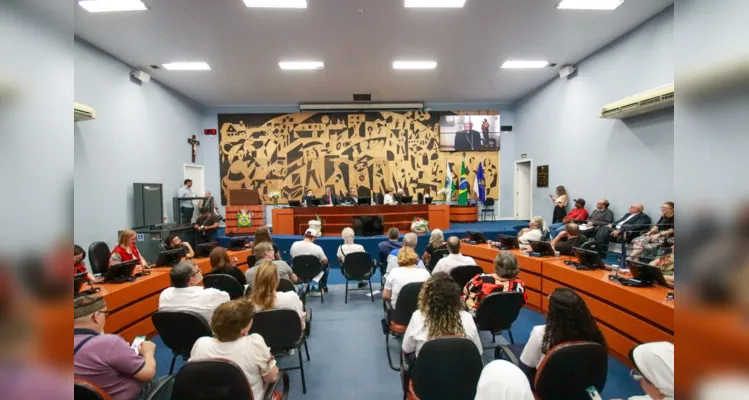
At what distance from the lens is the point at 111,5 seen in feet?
15.0

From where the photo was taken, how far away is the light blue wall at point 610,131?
5.15 metres

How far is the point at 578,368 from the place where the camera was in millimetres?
1708

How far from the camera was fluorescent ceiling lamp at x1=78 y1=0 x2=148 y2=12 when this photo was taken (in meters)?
4.50

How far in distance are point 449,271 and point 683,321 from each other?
3253 millimetres

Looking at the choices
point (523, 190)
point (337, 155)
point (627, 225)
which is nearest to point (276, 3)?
point (337, 155)

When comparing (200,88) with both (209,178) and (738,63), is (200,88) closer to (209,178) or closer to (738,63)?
(209,178)

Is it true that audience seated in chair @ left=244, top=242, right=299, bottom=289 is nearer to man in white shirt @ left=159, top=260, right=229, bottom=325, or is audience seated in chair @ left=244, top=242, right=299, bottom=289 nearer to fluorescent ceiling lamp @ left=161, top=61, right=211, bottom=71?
man in white shirt @ left=159, top=260, right=229, bottom=325

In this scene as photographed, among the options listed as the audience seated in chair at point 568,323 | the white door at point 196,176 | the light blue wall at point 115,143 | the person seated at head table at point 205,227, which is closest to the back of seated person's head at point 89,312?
the audience seated in chair at point 568,323

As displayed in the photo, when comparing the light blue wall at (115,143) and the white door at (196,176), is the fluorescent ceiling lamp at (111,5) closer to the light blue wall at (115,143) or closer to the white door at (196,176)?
the light blue wall at (115,143)

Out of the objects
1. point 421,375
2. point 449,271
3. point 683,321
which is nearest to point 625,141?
point 449,271

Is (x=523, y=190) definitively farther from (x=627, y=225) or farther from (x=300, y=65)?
(x=300, y=65)

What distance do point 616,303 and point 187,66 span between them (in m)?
7.96

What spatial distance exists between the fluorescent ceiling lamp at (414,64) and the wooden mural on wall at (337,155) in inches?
115

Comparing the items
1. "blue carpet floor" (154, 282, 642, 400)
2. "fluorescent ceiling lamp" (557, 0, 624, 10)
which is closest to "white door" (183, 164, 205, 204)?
"blue carpet floor" (154, 282, 642, 400)
